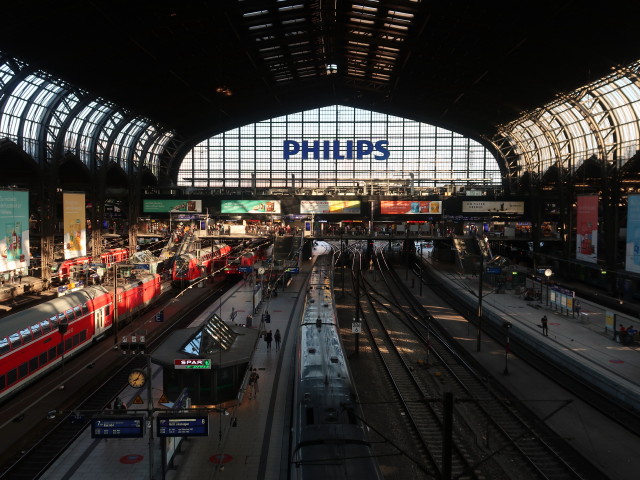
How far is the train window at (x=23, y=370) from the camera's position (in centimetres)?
1942

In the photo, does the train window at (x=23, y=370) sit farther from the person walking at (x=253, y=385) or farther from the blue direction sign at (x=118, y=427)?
the blue direction sign at (x=118, y=427)

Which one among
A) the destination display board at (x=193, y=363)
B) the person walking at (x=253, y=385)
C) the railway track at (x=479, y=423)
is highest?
the destination display board at (x=193, y=363)

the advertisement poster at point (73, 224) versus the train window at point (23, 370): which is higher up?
the advertisement poster at point (73, 224)

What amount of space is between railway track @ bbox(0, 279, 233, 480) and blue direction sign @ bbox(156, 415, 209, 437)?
1.52 metres

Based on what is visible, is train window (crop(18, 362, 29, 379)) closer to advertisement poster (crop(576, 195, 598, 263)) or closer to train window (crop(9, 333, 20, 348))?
train window (crop(9, 333, 20, 348))

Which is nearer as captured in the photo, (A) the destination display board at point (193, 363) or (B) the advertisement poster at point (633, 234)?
(A) the destination display board at point (193, 363)

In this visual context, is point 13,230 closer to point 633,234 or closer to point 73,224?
point 73,224

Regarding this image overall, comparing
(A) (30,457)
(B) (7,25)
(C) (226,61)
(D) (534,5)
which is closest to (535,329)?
(D) (534,5)

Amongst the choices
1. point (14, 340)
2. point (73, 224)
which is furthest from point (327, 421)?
point (73, 224)

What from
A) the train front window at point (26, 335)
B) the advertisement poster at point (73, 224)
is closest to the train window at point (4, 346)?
the train front window at point (26, 335)

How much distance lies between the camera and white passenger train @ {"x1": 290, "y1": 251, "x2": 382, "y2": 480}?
1078cm

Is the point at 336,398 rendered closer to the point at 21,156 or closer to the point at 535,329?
the point at 535,329

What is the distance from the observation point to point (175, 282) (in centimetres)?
4775

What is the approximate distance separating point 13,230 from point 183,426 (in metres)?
27.7
